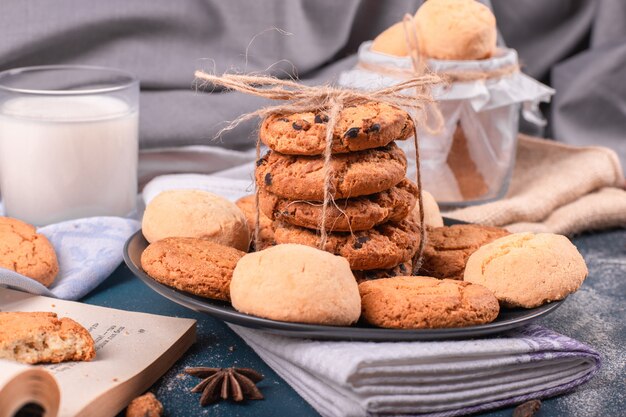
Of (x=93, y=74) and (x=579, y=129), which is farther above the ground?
(x=93, y=74)

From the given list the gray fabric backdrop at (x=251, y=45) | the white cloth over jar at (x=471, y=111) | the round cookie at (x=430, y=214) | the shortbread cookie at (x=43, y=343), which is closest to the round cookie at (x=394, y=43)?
the white cloth over jar at (x=471, y=111)

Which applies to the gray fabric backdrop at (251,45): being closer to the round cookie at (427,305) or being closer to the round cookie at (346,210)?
the round cookie at (346,210)

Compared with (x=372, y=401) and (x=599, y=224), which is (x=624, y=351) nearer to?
(x=372, y=401)

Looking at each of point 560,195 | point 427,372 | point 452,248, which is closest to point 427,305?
point 427,372

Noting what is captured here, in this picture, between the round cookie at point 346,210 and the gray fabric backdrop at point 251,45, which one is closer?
the round cookie at point 346,210

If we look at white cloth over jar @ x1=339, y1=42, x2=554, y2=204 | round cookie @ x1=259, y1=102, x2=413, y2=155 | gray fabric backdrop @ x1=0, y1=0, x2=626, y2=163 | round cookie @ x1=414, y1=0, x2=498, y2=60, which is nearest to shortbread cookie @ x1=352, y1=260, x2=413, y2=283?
round cookie @ x1=259, y1=102, x2=413, y2=155

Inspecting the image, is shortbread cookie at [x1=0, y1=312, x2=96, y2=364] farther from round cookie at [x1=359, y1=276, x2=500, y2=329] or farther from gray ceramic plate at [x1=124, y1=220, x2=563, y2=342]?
round cookie at [x1=359, y1=276, x2=500, y2=329]

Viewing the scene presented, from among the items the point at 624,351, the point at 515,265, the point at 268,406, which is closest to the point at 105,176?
the point at 268,406
